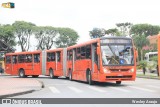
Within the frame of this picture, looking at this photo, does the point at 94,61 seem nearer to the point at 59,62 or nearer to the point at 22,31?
the point at 59,62

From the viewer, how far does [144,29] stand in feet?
400

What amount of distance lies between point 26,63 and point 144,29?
275 feet

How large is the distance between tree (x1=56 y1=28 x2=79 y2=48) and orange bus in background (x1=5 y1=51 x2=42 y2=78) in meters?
67.6

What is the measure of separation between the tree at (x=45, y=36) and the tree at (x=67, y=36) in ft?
5.41

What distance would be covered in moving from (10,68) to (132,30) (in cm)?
7622

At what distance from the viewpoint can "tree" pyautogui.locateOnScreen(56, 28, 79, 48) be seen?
114 metres

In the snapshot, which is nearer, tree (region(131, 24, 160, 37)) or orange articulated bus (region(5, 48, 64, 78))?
orange articulated bus (region(5, 48, 64, 78))

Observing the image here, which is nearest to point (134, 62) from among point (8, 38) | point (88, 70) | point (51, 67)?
point (88, 70)

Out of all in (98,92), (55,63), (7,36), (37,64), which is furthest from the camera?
(7,36)

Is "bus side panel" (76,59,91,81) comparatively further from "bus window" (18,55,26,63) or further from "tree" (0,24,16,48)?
"tree" (0,24,16,48)

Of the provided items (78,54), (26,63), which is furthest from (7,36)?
(78,54)

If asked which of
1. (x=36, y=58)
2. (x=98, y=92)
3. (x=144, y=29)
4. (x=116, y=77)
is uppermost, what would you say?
(x=144, y=29)

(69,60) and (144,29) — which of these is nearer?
(69,60)

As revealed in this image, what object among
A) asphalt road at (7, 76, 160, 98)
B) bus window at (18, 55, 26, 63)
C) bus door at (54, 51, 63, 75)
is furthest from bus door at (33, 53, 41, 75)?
asphalt road at (7, 76, 160, 98)
